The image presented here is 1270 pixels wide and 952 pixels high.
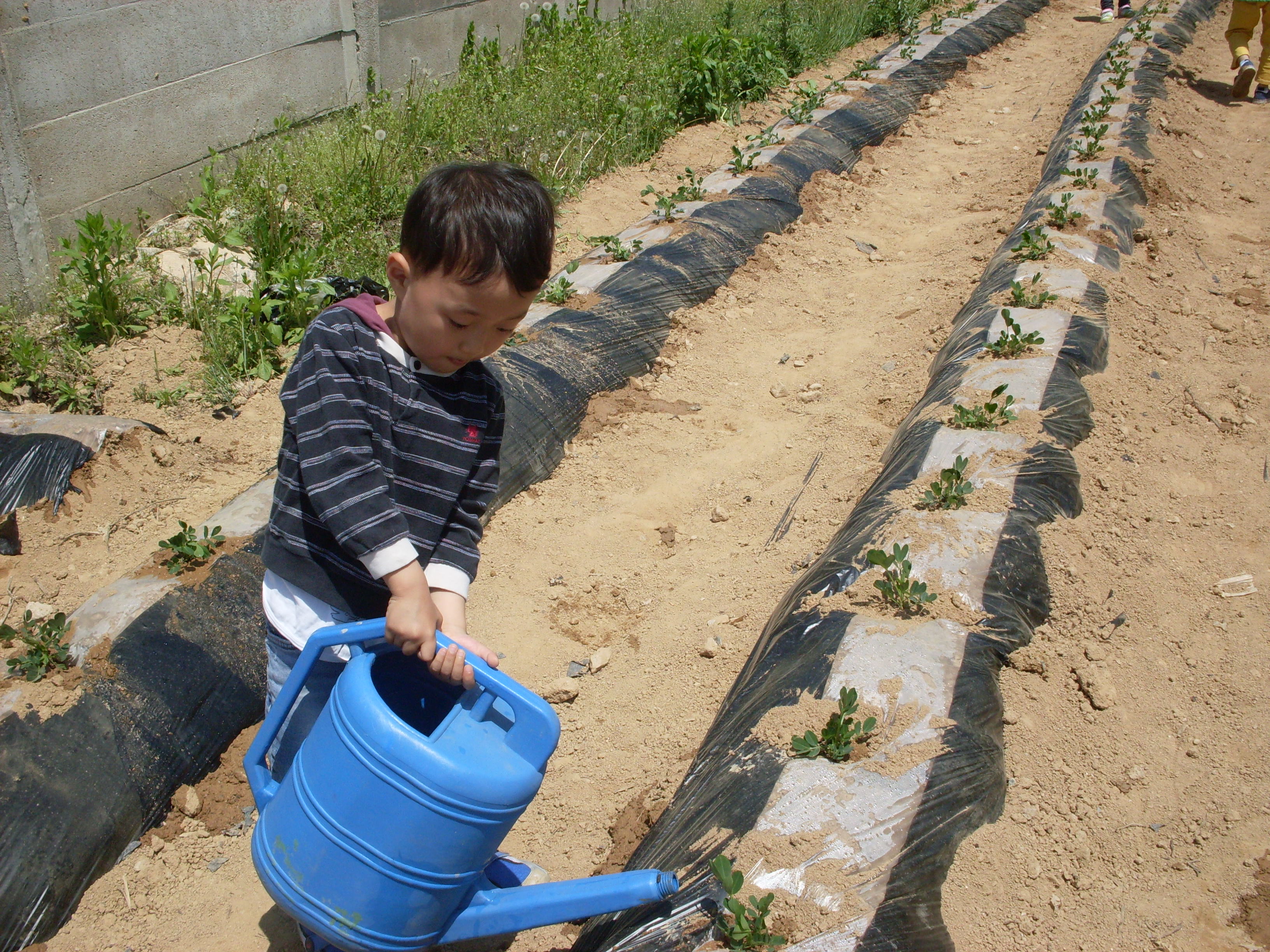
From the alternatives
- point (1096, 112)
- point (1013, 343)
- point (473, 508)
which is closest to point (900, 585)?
point (473, 508)

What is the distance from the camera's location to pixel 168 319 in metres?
3.69

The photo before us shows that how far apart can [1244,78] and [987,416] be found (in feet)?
22.2

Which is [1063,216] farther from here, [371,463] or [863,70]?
[371,463]

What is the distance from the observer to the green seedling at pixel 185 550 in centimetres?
223

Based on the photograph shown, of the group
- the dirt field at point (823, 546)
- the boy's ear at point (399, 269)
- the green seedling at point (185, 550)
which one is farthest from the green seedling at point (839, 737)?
the green seedling at point (185, 550)

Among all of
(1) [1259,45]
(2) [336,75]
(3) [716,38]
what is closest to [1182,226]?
(3) [716,38]

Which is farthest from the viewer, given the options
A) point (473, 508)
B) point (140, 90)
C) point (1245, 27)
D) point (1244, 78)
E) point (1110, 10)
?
point (1110, 10)

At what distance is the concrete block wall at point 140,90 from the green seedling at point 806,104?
252cm

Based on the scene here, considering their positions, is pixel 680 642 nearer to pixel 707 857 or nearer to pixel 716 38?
pixel 707 857

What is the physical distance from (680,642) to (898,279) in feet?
9.36

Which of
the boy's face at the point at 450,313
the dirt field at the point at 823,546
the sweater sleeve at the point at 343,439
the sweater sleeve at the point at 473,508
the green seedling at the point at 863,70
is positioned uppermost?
the boy's face at the point at 450,313

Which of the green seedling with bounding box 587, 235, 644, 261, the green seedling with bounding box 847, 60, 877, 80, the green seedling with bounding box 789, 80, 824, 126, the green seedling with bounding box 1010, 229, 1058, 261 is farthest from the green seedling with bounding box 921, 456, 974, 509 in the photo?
the green seedling with bounding box 847, 60, 877, 80

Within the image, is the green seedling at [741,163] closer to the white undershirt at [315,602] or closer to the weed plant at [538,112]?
the weed plant at [538,112]

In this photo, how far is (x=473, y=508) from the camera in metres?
1.61
